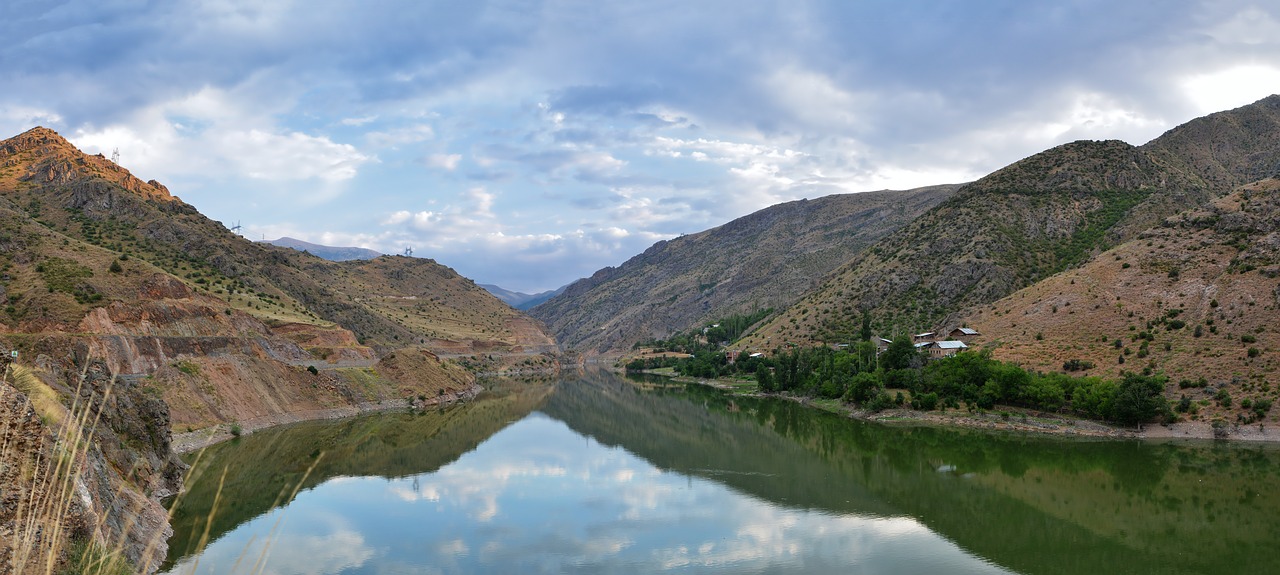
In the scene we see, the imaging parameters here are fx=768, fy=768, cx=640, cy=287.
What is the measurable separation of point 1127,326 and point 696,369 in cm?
6770

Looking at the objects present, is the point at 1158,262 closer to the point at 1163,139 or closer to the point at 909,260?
the point at 909,260

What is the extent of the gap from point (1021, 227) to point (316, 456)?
3482 inches

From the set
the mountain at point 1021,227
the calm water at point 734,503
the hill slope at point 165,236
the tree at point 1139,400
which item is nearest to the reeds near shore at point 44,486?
the calm water at point 734,503

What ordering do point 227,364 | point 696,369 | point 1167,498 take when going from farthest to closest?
point 696,369 < point 227,364 < point 1167,498

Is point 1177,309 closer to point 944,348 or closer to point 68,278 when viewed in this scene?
point 944,348

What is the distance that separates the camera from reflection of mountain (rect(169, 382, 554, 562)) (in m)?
33.8

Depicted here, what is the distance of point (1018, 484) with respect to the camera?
41.2 metres

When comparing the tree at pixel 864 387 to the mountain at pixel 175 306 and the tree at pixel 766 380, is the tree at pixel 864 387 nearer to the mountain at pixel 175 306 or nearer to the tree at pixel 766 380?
the tree at pixel 766 380

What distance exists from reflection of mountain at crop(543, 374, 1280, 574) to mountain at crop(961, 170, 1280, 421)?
973cm

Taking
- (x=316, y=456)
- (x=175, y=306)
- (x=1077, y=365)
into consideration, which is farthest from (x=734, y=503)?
(x=175, y=306)

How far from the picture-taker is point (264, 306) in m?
80.6

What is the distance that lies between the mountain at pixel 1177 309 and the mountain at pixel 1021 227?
11.3m

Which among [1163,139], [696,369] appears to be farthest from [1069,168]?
[696,369]

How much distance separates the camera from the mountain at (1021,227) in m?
91.8
